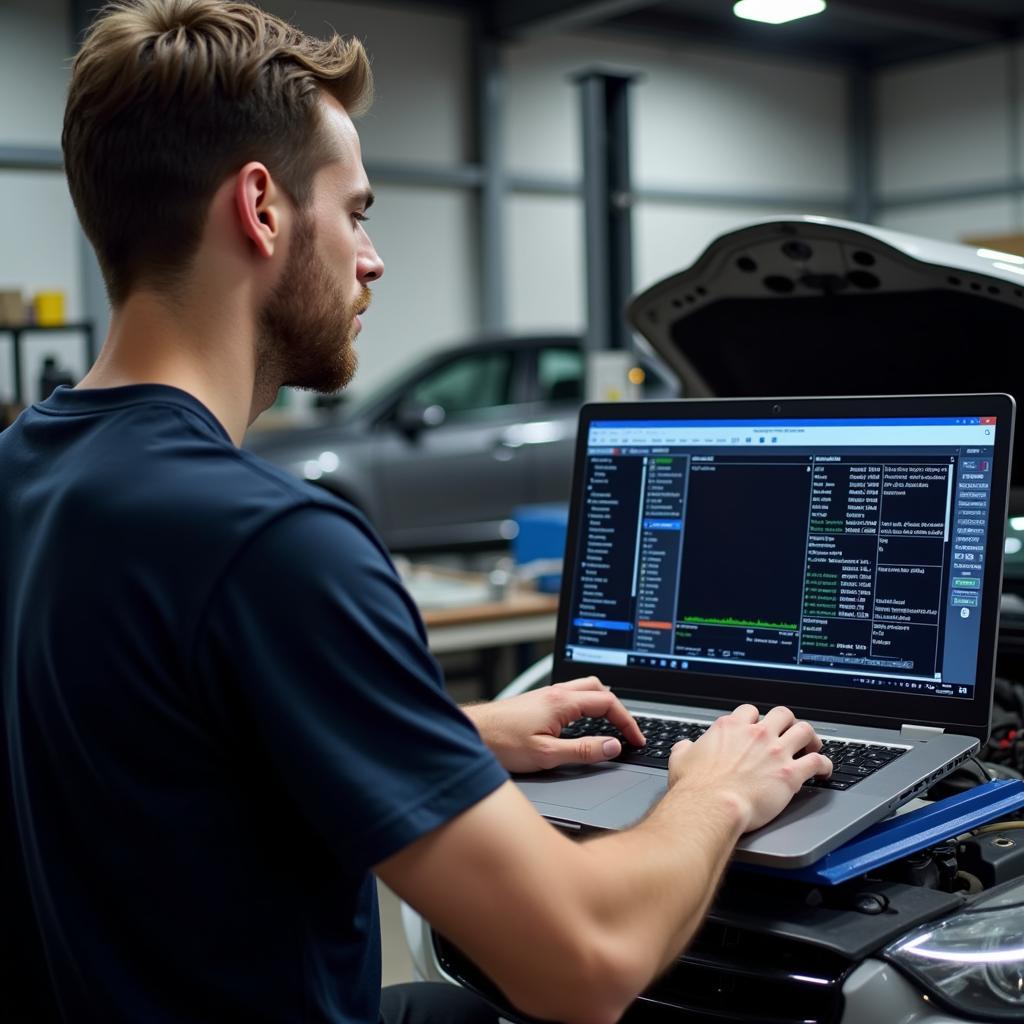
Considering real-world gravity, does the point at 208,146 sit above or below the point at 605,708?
above

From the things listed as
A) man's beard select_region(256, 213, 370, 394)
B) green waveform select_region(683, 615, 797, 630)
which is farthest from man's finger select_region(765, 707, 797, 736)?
man's beard select_region(256, 213, 370, 394)

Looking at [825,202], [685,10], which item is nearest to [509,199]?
[685,10]

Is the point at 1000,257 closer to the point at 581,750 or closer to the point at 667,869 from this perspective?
the point at 581,750

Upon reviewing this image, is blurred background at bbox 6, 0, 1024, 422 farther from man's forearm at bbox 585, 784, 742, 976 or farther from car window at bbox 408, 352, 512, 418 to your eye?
man's forearm at bbox 585, 784, 742, 976

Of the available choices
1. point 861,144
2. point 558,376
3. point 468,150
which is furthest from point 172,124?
point 861,144

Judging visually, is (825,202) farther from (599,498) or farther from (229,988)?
(229,988)

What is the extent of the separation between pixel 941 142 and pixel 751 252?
37.3 ft

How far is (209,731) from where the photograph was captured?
2.93 ft

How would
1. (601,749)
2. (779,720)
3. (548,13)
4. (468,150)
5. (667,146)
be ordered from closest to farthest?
(779,720)
(601,749)
(548,13)
(468,150)
(667,146)

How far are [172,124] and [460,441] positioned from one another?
19.0 feet

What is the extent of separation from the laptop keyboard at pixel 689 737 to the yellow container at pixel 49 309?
14.9 ft

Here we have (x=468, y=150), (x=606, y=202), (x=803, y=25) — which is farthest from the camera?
(x=803, y=25)

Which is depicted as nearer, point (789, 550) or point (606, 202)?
point (789, 550)

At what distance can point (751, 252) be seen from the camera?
167 cm
